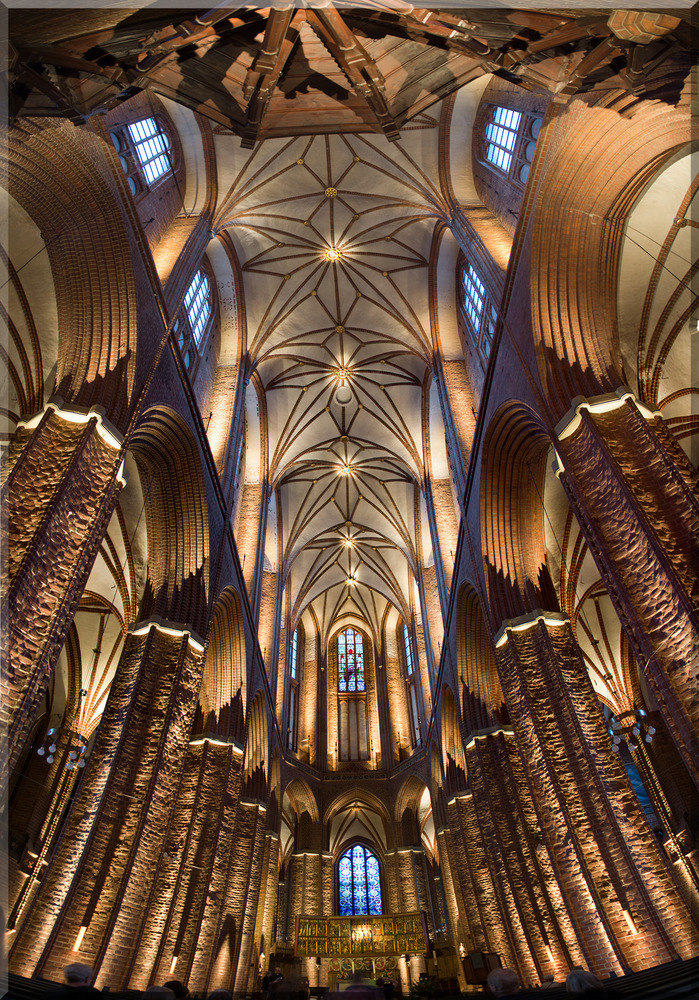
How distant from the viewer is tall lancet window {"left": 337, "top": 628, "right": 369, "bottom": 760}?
24531 millimetres

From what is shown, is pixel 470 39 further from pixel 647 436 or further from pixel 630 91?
pixel 647 436

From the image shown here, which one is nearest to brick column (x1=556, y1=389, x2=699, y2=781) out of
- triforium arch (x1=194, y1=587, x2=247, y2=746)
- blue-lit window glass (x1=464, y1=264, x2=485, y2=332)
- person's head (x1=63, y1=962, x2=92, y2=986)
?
person's head (x1=63, y1=962, x2=92, y2=986)

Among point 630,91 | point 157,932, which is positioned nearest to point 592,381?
point 630,91

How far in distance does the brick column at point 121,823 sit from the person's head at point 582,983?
6359mm

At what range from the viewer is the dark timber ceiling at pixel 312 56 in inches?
215

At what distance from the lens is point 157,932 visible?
9.17 meters

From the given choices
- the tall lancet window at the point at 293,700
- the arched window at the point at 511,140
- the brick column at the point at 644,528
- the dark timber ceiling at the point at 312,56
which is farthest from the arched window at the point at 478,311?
the tall lancet window at the point at 293,700

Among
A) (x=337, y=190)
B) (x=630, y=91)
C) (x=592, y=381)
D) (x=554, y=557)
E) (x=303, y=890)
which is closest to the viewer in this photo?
(x=630, y=91)

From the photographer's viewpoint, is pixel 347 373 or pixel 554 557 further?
pixel 347 373

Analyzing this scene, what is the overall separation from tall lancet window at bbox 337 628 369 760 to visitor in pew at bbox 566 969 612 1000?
2166 cm

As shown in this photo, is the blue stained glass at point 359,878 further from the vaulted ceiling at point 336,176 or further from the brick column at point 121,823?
the brick column at point 121,823

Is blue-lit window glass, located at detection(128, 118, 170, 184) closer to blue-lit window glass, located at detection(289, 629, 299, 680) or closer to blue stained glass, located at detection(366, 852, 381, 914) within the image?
blue-lit window glass, located at detection(289, 629, 299, 680)

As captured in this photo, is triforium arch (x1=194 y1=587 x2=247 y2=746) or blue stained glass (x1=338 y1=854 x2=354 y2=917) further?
blue stained glass (x1=338 y1=854 x2=354 y2=917)

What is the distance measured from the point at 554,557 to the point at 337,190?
37.3 ft
